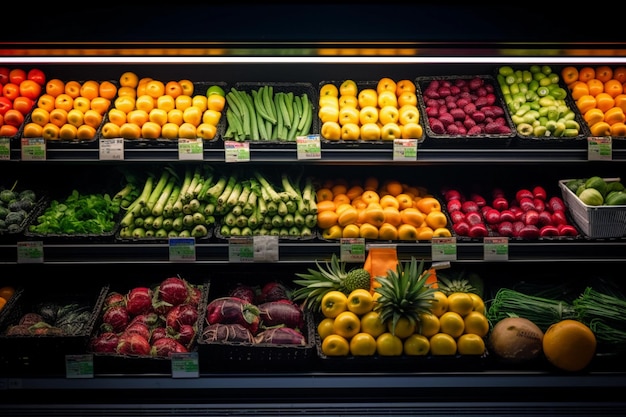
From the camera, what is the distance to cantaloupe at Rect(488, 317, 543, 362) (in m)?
2.95

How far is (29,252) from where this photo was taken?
121 inches

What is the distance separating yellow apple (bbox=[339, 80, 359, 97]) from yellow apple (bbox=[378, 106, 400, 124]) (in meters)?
0.25

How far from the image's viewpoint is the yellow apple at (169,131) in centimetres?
319

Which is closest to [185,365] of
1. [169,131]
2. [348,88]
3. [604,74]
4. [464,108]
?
[169,131]

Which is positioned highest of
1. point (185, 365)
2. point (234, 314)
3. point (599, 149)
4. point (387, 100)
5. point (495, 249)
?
point (387, 100)

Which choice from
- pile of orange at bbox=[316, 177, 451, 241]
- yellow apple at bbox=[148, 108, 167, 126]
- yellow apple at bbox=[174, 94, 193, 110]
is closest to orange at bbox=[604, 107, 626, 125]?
pile of orange at bbox=[316, 177, 451, 241]

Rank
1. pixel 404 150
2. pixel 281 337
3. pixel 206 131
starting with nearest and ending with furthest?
pixel 281 337, pixel 404 150, pixel 206 131

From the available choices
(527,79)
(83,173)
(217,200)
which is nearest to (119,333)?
(217,200)

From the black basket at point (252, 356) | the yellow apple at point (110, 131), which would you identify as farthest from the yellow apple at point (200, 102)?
the black basket at point (252, 356)

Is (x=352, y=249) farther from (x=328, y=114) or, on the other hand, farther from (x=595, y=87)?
(x=595, y=87)

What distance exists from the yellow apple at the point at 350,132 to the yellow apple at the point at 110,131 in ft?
3.78

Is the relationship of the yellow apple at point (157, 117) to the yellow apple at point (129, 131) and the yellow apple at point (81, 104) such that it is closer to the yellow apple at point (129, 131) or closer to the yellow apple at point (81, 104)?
the yellow apple at point (129, 131)

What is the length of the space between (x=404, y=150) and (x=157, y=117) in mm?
1294
